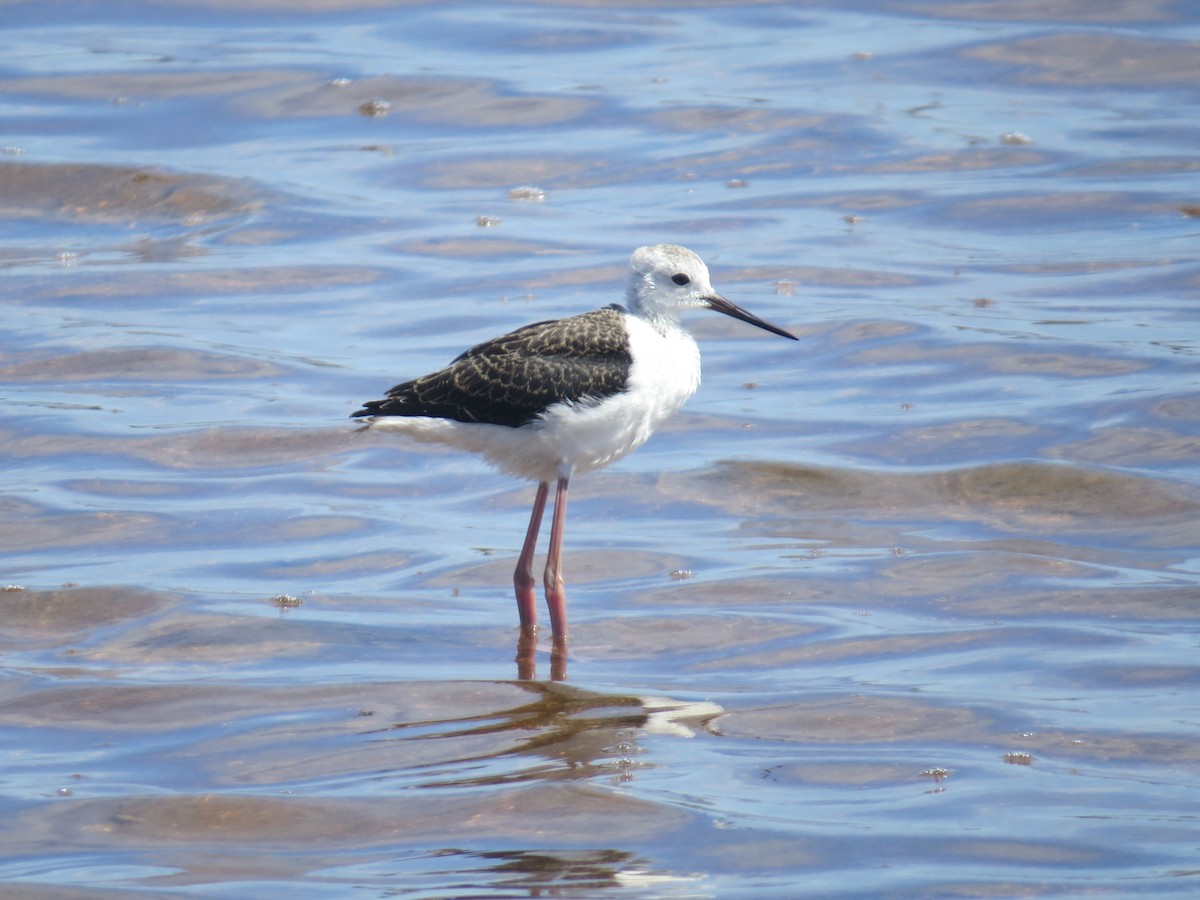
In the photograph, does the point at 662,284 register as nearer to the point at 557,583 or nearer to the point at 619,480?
the point at 557,583

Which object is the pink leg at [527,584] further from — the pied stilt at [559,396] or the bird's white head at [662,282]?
the bird's white head at [662,282]

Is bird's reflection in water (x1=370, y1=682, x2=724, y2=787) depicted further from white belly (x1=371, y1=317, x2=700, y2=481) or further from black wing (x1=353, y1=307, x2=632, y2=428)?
black wing (x1=353, y1=307, x2=632, y2=428)

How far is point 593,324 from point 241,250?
303 inches

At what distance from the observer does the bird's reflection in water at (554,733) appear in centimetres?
658

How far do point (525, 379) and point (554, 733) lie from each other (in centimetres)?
202

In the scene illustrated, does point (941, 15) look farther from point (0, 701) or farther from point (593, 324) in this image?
point (0, 701)

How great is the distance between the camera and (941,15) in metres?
22.8

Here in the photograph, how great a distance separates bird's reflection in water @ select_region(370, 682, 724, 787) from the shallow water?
3 centimetres

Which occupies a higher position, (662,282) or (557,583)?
(662,282)

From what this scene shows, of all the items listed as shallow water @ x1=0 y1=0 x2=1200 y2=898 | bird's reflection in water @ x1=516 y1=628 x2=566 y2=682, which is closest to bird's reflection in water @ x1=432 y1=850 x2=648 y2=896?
shallow water @ x1=0 y1=0 x2=1200 y2=898

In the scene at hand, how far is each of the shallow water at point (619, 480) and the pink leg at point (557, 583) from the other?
0.12 meters

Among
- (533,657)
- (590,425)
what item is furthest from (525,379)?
(533,657)

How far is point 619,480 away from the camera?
10734 millimetres

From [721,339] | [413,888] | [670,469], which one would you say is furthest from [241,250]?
[413,888]
